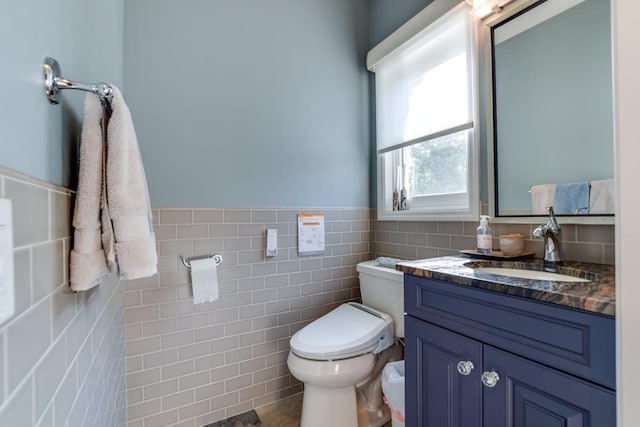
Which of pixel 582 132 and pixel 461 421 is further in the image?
A: pixel 582 132

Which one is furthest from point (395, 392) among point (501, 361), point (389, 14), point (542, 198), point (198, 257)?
point (389, 14)

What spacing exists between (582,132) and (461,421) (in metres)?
1.12

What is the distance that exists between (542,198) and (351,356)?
3.51ft

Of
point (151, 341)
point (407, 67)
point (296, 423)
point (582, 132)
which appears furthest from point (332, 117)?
point (296, 423)

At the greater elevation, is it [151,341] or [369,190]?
[369,190]

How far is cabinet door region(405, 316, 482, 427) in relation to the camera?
34.1 inches

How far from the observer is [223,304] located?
1602 millimetres

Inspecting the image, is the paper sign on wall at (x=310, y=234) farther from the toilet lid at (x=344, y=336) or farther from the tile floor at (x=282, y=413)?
the tile floor at (x=282, y=413)

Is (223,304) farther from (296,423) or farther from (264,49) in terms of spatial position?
(264,49)

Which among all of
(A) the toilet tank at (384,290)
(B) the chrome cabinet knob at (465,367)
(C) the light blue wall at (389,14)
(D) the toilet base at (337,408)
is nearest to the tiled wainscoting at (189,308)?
(A) the toilet tank at (384,290)

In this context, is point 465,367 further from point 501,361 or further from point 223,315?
point 223,315

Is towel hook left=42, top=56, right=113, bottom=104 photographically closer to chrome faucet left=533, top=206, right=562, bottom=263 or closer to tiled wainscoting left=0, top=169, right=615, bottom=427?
tiled wainscoting left=0, top=169, right=615, bottom=427

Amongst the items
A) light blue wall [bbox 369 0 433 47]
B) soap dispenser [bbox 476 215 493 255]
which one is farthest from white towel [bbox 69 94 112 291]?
light blue wall [bbox 369 0 433 47]

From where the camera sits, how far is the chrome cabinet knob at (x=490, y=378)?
0.80m
